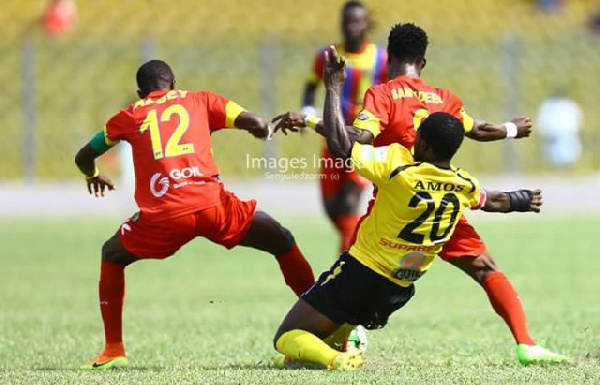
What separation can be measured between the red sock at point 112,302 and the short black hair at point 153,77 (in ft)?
4.19

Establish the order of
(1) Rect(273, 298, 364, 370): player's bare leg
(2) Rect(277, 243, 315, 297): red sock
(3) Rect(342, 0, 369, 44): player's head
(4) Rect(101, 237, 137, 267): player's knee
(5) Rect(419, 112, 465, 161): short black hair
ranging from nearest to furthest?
(5) Rect(419, 112, 465, 161): short black hair, (1) Rect(273, 298, 364, 370): player's bare leg, (4) Rect(101, 237, 137, 267): player's knee, (2) Rect(277, 243, 315, 297): red sock, (3) Rect(342, 0, 369, 44): player's head

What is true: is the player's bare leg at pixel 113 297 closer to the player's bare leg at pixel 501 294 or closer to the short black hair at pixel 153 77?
the short black hair at pixel 153 77

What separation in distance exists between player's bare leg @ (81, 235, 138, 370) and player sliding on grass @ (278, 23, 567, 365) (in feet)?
4.74

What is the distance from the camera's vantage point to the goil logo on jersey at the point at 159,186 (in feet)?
27.4

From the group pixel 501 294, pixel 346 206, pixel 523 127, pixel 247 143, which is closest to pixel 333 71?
pixel 523 127

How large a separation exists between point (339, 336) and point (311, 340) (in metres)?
0.56

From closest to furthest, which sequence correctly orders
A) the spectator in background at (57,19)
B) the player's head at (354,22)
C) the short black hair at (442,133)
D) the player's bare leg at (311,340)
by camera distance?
the short black hair at (442,133) → the player's bare leg at (311,340) → the player's head at (354,22) → the spectator in background at (57,19)

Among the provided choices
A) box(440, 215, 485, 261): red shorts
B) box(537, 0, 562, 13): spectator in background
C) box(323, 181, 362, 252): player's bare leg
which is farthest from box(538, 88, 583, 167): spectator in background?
box(440, 215, 485, 261): red shorts

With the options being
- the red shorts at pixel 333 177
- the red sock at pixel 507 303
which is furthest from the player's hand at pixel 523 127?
the red shorts at pixel 333 177

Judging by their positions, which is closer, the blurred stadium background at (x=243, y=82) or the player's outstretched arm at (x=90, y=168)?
the player's outstretched arm at (x=90, y=168)

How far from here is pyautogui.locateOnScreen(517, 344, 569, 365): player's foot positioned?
8070 millimetres

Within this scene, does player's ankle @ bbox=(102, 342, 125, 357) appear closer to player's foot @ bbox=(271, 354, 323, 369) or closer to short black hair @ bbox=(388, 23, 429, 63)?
player's foot @ bbox=(271, 354, 323, 369)

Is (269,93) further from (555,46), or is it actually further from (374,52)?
(374,52)

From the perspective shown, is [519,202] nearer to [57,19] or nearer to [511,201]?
[511,201]
